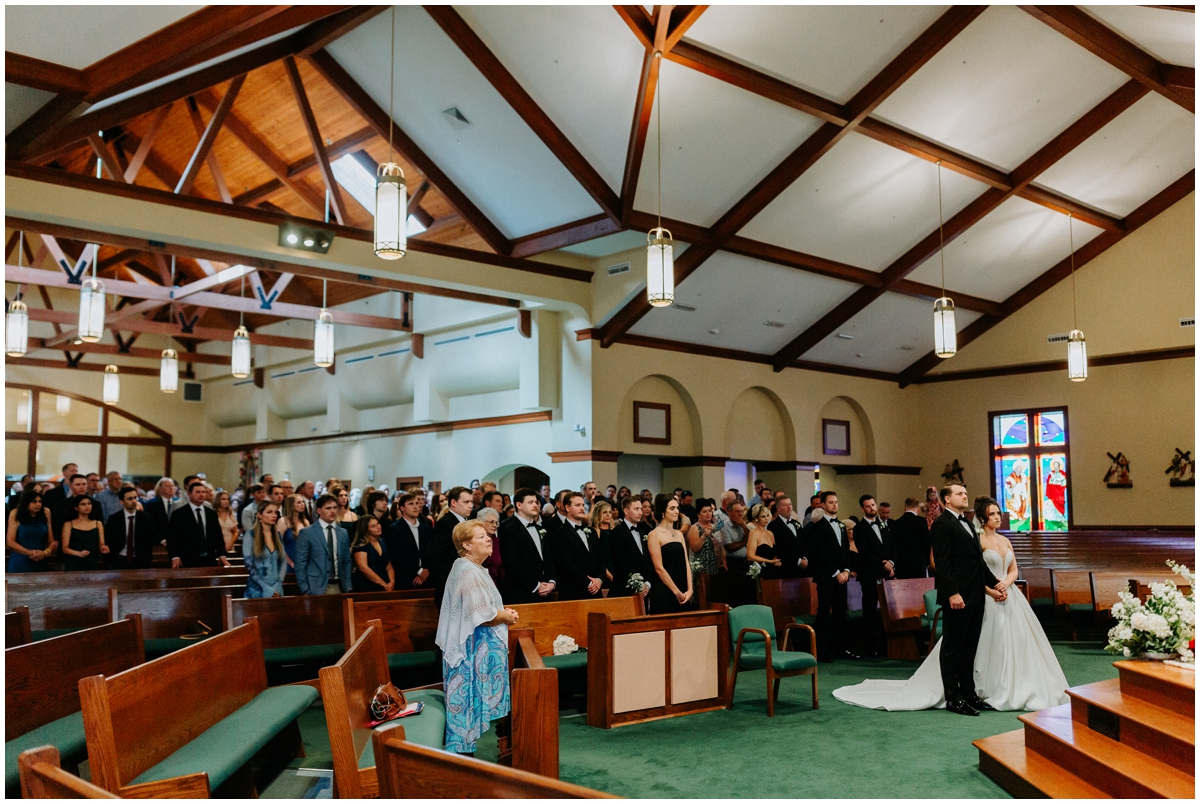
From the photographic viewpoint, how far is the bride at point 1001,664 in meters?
5.78

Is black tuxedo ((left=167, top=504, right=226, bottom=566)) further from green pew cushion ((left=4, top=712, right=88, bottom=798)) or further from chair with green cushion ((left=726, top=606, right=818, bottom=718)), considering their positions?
chair with green cushion ((left=726, top=606, right=818, bottom=718))

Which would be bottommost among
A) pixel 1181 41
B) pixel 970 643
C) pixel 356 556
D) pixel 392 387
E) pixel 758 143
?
pixel 970 643

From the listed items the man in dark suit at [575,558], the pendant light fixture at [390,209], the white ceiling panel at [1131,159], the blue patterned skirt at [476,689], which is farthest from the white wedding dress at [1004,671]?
the white ceiling panel at [1131,159]

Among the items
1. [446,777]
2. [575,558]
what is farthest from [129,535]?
[446,777]

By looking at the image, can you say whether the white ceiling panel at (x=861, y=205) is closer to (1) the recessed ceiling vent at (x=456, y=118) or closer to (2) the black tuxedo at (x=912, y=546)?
(1) the recessed ceiling vent at (x=456, y=118)

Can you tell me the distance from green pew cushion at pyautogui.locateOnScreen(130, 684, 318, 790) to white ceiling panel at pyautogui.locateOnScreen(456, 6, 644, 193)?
19.1 feet

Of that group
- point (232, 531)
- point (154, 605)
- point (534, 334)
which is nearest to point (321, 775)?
point (154, 605)

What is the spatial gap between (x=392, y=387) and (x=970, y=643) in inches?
438

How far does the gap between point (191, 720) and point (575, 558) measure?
329 centimetres

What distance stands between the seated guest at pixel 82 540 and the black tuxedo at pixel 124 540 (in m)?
0.50

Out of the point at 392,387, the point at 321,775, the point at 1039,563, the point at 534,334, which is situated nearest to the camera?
the point at 321,775

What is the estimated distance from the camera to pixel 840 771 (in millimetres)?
4473

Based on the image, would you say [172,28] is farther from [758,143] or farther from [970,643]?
[970,643]

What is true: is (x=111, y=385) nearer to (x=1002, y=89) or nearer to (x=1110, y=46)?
(x=1002, y=89)
